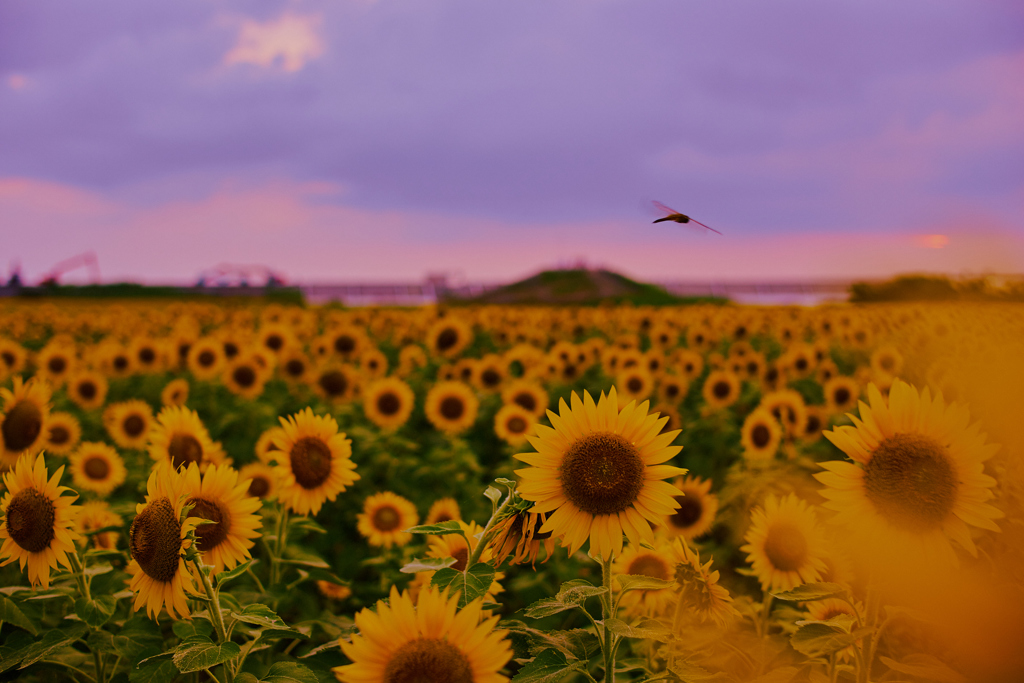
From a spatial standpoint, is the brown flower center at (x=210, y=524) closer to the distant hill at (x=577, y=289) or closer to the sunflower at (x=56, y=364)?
the sunflower at (x=56, y=364)

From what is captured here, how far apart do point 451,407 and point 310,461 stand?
3.59 meters

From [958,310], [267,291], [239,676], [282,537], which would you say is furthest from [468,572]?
[267,291]

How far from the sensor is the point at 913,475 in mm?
Answer: 1652

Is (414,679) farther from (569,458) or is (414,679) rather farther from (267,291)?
(267,291)

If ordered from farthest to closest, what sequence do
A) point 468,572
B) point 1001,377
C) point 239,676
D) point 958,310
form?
point 958,310
point 239,676
point 468,572
point 1001,377

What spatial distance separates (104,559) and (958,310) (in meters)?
6.25

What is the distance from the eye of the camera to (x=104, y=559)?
2.80 metres

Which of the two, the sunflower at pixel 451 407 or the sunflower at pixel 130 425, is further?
the sunflower at pixel 451 407

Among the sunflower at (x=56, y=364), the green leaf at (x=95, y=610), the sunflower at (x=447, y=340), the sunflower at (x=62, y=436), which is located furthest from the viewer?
the sunflower at (x=447, y=340)

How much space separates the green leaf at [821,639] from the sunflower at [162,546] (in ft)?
5.63

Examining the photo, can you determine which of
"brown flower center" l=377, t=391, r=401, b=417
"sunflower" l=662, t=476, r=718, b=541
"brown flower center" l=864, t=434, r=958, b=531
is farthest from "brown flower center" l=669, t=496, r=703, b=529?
"brown flower center" l=377, t=391, r=401, b=417

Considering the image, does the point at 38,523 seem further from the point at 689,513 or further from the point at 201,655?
the point at 689,513

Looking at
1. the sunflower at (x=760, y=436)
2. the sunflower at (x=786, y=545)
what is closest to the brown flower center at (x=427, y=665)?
the sunflower at (x=786, y=545)

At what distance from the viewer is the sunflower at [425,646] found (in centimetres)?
140
